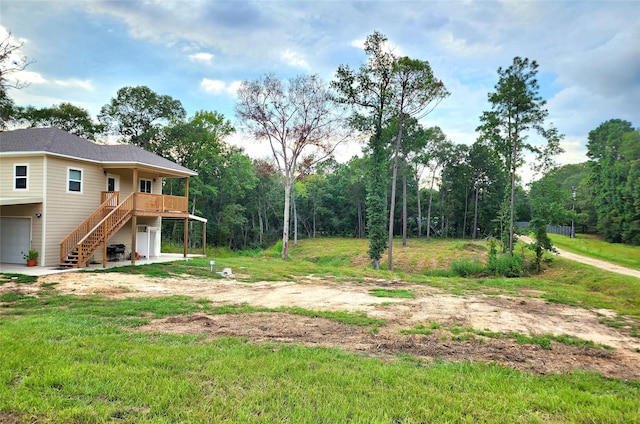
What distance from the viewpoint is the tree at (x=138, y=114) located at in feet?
95.2

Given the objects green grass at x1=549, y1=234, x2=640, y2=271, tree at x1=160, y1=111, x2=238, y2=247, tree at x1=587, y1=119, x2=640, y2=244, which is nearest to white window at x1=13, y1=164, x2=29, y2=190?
tree at x1=160, y1=111, x2=238, y2=247

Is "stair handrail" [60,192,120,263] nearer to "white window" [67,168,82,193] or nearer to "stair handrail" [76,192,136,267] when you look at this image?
"stair handrail" [76,192,136,267]

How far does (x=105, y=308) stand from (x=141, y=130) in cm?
2671

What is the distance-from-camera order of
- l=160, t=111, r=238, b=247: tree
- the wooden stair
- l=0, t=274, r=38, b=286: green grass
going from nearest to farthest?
l=0, t=274, r=38, b=286: green grass, the wooden stair, l=160, t=111, r=238, b=247: tree

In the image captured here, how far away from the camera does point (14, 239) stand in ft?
46.1

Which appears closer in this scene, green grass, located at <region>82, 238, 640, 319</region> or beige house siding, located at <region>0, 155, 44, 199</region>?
green grass, located at <region>82, 238, 640, 319</region>

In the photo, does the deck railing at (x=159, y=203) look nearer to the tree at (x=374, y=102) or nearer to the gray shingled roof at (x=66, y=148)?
the gray shingled roof at (x=66, y=148)

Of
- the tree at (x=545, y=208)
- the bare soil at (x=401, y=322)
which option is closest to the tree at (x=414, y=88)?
the tree at (x=545, y=208)

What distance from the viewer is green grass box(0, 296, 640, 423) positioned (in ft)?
9.97

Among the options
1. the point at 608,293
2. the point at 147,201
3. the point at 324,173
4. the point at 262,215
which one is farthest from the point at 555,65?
the point at 324,173

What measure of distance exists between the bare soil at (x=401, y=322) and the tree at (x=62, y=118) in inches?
848

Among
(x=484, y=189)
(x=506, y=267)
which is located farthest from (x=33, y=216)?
(x=484, y=189)

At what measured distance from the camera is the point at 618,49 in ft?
41.5

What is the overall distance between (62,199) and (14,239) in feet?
8.08
